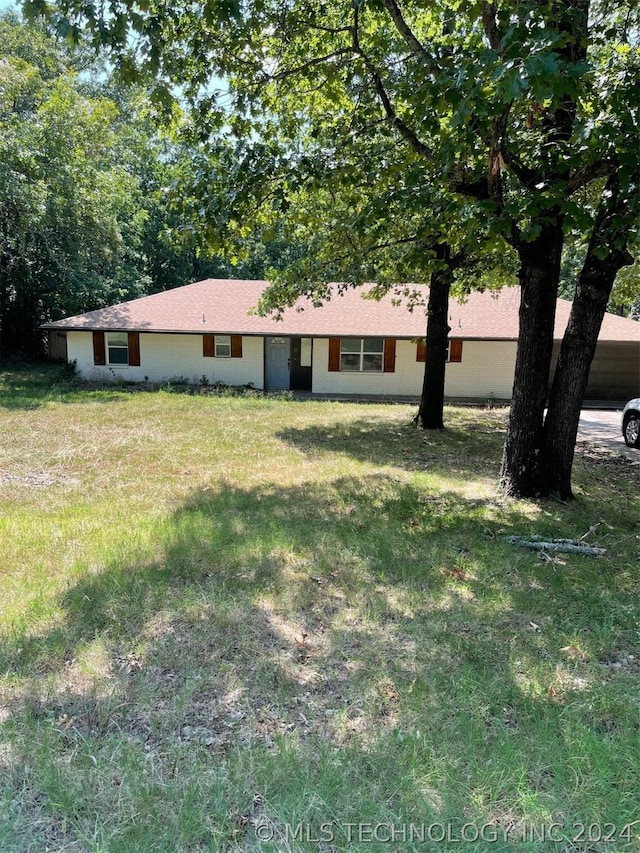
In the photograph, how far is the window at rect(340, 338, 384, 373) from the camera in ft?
60.5

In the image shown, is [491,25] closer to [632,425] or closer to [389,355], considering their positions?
[632,425]

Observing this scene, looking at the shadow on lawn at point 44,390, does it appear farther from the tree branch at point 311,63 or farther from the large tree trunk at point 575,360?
the large tree trunk at point 575,360

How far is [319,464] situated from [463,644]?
538 centimetres

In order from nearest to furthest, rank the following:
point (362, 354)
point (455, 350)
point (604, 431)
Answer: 1. point (604, 431)
2. point (455, 350)
3. point (362, 354)

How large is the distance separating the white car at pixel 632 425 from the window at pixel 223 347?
12644mm

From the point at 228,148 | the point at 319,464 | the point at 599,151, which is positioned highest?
the point at 228,148

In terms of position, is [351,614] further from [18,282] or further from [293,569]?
[18,282]

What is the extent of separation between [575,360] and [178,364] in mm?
15040

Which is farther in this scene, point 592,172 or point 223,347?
point 223,347

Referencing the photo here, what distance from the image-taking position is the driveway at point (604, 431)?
11.0m

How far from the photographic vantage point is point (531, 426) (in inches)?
256

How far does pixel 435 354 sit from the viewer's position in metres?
11.9

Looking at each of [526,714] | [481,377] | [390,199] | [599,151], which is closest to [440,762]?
[526,714]

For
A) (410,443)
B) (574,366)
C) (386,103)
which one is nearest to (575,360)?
(574,366)
